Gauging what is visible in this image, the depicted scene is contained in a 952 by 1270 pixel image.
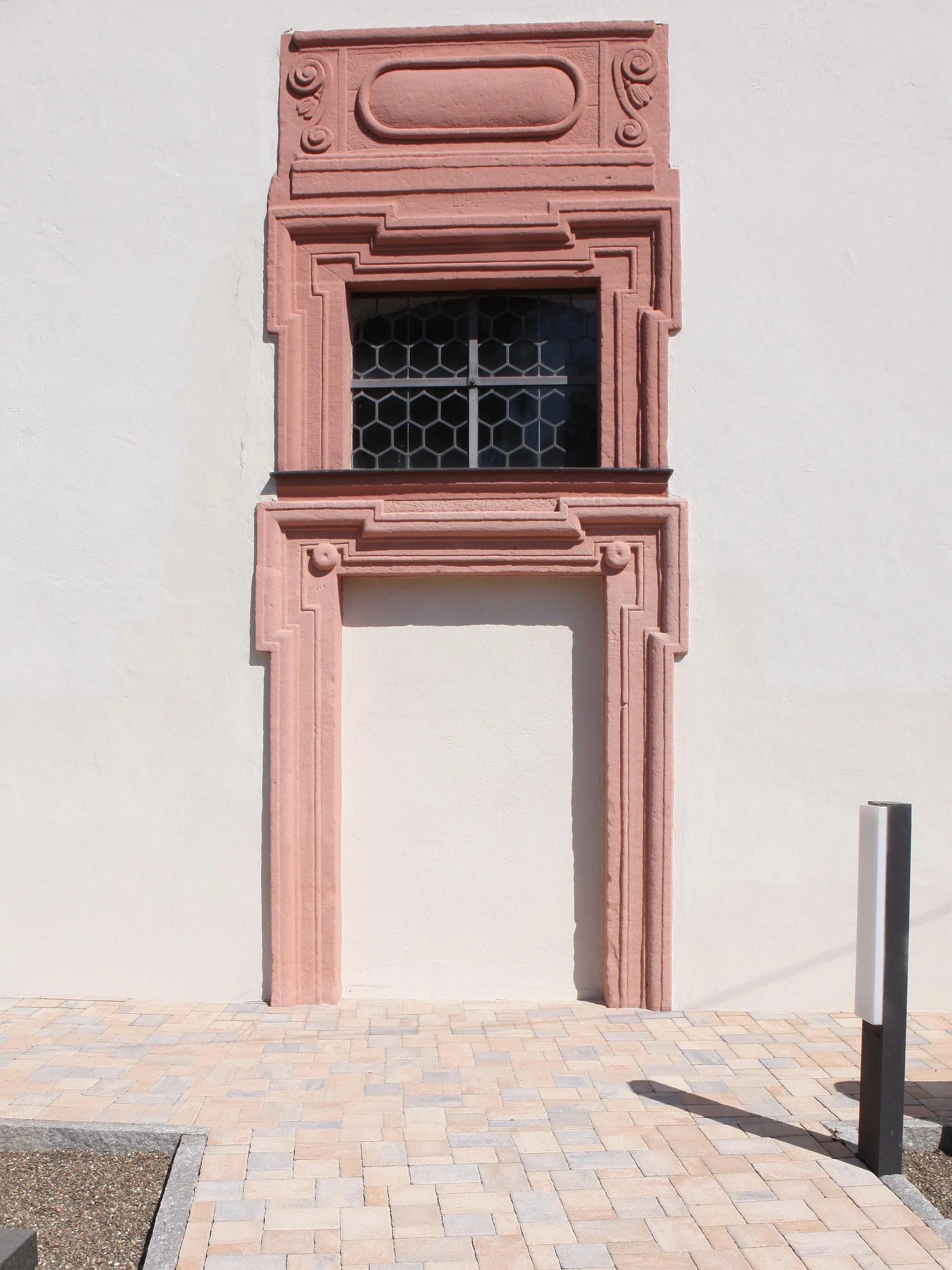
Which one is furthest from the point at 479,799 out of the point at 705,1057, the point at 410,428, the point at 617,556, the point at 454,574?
the point at 410,428

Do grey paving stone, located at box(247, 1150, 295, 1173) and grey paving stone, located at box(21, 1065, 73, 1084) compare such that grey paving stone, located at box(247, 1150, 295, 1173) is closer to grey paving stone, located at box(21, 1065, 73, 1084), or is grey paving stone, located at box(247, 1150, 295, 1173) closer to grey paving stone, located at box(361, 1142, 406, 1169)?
grey paving stone, located at box(361, 1142, 406, 1169)

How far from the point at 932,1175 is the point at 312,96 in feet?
18.6

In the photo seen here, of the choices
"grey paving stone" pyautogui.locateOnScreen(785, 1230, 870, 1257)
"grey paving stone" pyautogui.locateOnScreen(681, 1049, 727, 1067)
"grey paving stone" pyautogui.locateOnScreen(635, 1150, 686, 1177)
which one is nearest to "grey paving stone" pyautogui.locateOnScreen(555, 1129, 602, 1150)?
"grey paving stone" pyautogui.locateOnScreen(635, 1150, 686, 1177)

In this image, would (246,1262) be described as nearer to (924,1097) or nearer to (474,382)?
(924,1097)

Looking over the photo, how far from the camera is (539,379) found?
5.42 m

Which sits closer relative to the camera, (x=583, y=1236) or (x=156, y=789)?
(x=583, y=1236)

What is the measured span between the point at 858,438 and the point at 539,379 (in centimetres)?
168

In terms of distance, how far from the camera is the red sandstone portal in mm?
5133

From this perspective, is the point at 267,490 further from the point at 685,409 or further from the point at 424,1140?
the point at 424,1140

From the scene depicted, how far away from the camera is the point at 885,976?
3.45 meters

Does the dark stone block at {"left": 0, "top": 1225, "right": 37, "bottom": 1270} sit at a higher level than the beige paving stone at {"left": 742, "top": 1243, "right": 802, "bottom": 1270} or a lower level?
higher

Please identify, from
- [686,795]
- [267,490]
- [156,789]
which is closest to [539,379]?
[267,490]

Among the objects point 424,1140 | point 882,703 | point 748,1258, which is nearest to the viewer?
point 748,1258

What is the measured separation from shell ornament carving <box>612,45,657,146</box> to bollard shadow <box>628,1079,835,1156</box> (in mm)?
4592
